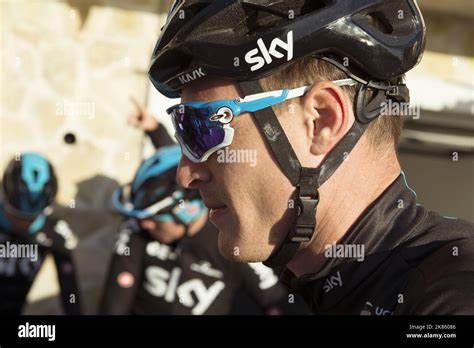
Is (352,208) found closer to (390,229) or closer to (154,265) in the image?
Answer: (390,229)

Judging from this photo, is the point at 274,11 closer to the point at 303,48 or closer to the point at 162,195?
the point at 303,48

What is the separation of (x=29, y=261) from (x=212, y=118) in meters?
4.61

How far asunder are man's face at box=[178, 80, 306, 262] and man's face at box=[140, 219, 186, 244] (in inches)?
151

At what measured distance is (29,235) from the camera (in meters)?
6.43

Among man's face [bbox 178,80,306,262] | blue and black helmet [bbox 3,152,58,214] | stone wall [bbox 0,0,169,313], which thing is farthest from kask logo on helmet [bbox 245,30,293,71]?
stone wall [bbox 0,0,169,313]

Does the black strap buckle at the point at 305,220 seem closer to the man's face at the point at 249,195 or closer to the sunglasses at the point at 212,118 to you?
the man's face at the point at 249,195

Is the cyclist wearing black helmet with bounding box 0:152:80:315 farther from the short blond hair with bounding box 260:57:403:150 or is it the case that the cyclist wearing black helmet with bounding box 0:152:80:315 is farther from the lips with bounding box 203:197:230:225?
the short blond hair with bounding box 260:57:403:150

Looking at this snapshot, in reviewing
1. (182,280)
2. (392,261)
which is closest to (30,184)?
(182,280)

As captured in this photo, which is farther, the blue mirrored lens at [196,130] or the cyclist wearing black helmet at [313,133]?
the blue mirrored lens at [196,130]

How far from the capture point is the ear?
6.42 feet

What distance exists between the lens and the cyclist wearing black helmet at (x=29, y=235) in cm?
622

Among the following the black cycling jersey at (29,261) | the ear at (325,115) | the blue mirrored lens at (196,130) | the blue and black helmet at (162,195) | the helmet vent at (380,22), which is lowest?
the black cycling jersey at (29,261)

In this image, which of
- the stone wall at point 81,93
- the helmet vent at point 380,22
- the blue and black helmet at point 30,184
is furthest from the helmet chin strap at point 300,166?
the stone wall at point 81,93

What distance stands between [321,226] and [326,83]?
0.34m
